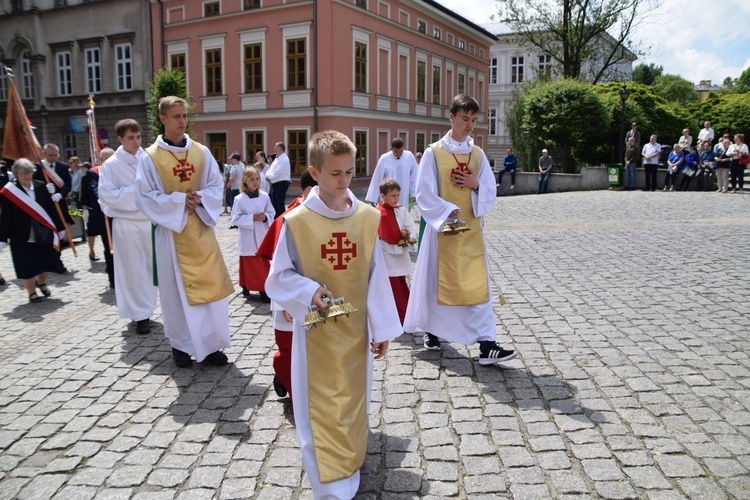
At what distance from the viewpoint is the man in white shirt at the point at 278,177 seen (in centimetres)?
1527

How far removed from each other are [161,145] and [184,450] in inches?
107

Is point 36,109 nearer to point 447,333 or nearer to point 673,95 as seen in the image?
point 447,333

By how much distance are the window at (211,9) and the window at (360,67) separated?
7213mm

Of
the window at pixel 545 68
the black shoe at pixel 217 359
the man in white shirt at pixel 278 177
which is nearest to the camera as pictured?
the black shoe at pixel 217 359

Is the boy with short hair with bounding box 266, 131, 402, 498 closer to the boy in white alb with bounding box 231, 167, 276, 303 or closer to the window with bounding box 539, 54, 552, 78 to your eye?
the boy in white alb with bounding box 231, 167, 276, 303

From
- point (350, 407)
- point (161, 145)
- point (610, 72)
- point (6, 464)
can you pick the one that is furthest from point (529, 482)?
point (610, 72)

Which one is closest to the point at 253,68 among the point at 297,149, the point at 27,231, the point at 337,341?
the point at 297,149

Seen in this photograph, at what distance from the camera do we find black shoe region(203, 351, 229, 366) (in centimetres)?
548

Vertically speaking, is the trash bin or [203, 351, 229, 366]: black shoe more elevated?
the trash bin

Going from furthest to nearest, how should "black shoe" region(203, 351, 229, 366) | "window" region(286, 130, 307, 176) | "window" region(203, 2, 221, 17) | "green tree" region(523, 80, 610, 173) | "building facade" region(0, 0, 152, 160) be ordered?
1. "building facade" region(0, 0, 152, 160)
2. "window" region(203, 2, 221, 17)
3. "window" region(286, 130, 307, 176)
4. "green tree" region(523, 80, 610, 173)
5. "black shoe" region(203, 351, 229, 366)

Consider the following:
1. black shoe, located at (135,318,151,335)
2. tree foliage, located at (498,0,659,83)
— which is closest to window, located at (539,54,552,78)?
tree foliage, located at (498,0,659,83)

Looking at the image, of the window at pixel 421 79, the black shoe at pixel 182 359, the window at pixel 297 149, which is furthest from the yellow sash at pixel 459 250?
the window at pixel 421 79

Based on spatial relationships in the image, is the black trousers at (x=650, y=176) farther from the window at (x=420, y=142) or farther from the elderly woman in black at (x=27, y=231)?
the elderly woman in black at (x=27, y=231)

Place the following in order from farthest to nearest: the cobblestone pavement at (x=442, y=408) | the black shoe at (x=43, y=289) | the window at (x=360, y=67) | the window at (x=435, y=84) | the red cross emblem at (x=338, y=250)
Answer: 1. the window at (x=435, y=84)
2. the window at (x=360, y=67)
3. the black shoe at (x=43, y=289)
4. the cobblestone pavement at (x=442, y=408)
5. the red cross emblem at (x=338, y=250)
